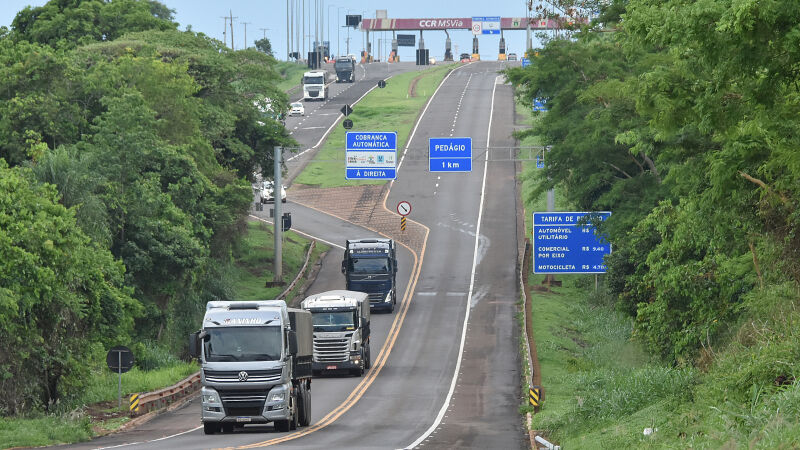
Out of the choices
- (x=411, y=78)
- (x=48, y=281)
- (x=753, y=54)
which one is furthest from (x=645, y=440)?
(x=411, y=78)

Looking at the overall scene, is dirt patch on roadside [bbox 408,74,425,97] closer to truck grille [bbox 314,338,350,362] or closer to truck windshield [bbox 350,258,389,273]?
truck windshield [bbox 350,258,389,273]

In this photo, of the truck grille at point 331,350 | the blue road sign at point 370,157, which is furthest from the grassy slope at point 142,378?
the blue road sign at point 370,157

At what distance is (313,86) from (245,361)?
109026 millimetres

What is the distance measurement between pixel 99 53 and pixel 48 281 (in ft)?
108

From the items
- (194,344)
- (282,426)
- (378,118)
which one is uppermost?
(378,118)

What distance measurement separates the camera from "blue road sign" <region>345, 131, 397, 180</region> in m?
67.8

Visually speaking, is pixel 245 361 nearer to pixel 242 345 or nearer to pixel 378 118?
pixel 242 345

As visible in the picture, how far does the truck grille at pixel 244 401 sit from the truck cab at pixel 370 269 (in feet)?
99.7

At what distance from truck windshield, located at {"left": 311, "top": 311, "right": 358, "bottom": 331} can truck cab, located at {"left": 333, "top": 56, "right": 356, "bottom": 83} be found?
107 m

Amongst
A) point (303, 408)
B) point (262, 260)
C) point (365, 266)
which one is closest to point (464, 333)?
point (365, 266)

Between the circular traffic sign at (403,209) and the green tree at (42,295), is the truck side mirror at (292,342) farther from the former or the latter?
the circular traffic sign at (403,209)

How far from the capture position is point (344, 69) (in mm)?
151000

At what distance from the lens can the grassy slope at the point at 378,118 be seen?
9662cm

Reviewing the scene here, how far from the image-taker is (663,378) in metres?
25.6
